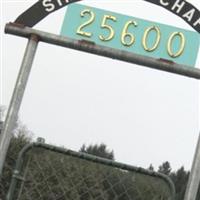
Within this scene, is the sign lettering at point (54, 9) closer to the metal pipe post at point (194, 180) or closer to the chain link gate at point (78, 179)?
the metal pipe post at point (194, 180)

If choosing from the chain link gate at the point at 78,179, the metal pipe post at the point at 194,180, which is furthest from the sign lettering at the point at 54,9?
the chain link gate at the point at 78,179

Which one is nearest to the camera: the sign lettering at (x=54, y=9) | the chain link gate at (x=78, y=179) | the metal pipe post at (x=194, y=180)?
the chain link gate at (x=78, y=179)

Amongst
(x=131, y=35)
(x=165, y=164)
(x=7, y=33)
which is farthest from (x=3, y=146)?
(x=165, y=164)

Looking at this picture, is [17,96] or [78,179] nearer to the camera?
[78,179]

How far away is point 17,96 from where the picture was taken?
617cm

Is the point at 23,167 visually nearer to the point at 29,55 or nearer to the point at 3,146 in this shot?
the point at 3,146

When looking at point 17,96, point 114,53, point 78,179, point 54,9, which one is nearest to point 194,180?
point 78,179

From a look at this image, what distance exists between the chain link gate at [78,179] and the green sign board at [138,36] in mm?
1384

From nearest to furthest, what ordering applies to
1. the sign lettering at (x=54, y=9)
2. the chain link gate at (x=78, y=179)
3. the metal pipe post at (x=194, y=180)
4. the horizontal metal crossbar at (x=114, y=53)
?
1. the chain link gate at (x=78, y=179)
2. the metal pipe post at (x=194, y=180)
3. the horizontal metal crossbar at (x=114, y=53)
4. the sign lettering at (x=54, y=9)

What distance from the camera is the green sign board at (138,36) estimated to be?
632 centimetres

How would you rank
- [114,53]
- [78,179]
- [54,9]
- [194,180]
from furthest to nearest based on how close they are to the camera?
1. [54,9]
2. [114,53]
3. [194,180]
4. [78,179]

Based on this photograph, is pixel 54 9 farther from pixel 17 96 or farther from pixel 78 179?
pixel 78 179

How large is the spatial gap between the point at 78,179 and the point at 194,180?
1.04 metres

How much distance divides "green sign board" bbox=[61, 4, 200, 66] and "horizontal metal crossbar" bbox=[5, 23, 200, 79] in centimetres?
6
